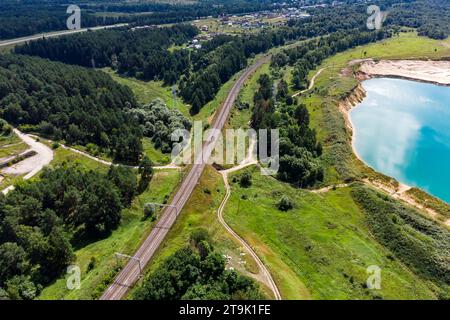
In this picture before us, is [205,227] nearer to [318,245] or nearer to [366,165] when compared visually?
[318,245]

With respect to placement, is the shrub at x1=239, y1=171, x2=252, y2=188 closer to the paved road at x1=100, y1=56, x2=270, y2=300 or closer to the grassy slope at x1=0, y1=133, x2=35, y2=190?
the paved road at x1=100, y1=56, x2=270, y2=300

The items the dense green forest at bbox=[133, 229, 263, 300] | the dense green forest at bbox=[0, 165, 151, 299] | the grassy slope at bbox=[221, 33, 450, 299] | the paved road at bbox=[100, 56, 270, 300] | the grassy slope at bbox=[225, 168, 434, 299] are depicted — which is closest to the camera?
the dense green forest at bbox=[133, 229, 263, 300]

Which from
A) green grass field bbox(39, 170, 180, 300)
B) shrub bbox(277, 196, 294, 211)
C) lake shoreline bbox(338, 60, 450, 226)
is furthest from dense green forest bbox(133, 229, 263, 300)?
lake shoreline bbox(338, 60, 450, 226)

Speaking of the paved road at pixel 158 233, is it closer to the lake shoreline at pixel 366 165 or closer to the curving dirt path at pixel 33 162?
the lake shoreline at pixel 366 165

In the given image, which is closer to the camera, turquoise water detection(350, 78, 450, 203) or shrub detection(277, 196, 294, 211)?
shrub detection(277, 196, 294, 211)

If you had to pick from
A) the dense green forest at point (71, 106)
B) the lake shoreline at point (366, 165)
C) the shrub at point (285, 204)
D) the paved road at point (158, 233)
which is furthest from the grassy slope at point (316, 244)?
the dense green forest at point (71, 106)
